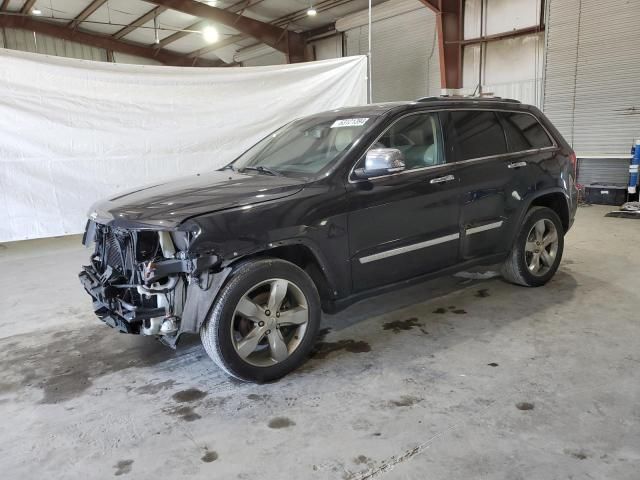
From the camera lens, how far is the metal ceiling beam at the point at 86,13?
A: 1373 centimetres

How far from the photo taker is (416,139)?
3.52m

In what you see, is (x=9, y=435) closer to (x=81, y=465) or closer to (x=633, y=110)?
(x=81, y=465)

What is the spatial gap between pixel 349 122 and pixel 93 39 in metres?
17.4

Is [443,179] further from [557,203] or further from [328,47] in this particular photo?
[328,47]

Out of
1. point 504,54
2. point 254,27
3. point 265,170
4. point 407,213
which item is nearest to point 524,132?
point 407,213

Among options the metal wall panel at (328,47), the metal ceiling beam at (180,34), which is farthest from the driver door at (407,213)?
the metal ceiling beam at (180,34)

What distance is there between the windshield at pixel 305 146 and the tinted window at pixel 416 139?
0.22 m

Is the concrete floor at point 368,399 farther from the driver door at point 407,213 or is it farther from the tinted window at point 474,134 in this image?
→ the tinted window at point 474,134

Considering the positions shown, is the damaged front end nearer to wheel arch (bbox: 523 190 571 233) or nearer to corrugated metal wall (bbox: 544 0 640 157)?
wheel arch (bbox: 523 190 571 233)

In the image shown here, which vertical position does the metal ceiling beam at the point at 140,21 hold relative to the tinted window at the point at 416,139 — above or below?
above

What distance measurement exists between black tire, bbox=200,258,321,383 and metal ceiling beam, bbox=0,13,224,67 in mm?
17034

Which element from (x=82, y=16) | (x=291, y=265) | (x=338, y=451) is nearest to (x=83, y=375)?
(x=291, y=265)

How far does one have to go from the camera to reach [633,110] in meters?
8.73

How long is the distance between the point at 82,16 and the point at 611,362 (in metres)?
17.3
